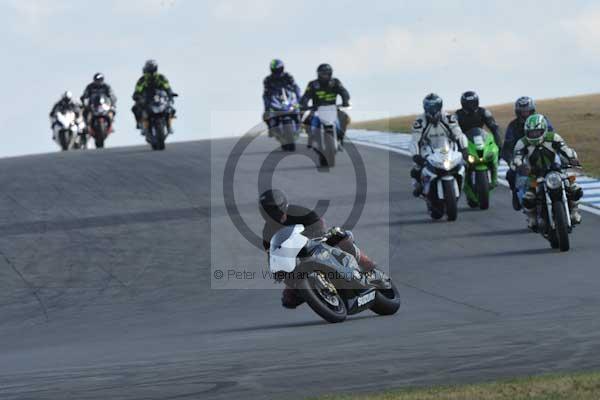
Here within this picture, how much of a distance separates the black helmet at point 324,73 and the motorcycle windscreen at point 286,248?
1562 centimetres

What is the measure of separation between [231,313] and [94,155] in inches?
725

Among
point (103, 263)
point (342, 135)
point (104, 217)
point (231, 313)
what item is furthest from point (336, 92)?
point (231, 313)

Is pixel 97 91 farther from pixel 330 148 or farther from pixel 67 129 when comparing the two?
pixel 330 148

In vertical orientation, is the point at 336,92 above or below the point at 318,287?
above

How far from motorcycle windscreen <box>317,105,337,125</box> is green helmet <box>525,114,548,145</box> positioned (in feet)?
31.1

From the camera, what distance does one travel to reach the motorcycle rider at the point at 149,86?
1213 inches

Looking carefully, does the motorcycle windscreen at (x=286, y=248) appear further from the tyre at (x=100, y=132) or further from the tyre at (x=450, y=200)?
the tyre at (x=100, y=132)

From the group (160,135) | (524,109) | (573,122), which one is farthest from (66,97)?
(524,109)

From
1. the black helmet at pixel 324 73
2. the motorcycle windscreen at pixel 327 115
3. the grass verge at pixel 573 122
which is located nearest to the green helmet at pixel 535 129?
the grass verge at pixel 573 122

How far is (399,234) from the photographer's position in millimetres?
19828

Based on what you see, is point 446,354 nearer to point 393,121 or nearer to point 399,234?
point 399,234

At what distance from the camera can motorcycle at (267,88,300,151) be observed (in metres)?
29.7

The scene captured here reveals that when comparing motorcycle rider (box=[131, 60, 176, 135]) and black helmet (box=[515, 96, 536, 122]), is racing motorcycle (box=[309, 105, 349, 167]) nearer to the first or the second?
motorcycle rider (box=[131, 60, 176, 135])

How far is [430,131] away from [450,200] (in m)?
1.23
